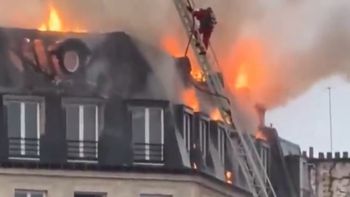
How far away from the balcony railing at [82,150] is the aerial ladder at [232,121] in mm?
5718

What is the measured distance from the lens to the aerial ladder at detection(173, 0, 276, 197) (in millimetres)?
75438

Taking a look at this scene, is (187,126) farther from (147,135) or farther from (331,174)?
(331,174)

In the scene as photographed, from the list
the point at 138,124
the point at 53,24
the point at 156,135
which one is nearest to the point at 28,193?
the point at 138,124

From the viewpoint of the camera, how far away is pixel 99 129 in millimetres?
74562

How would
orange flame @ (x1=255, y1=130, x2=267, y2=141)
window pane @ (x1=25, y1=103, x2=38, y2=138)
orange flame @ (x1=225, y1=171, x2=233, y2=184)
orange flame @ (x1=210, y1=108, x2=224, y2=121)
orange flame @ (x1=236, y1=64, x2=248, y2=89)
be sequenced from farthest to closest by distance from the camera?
orange flame @ (x1=255, y1=130, x2=267, y2=141) < orange flame @ (x1=236, y1=64, x2=248, y2=89) < orange flame @ (x1=225, y1=171, x2=233, y2=184) < orange flame @ (x1=210, y1=108, x2=224, y2=121) < window pane @ (x1=25, y1=103, x2=38, y2=138)

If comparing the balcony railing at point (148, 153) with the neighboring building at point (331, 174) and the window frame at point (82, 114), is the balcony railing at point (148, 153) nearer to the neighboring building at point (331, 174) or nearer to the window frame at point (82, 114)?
the window frame at point (82, 114)

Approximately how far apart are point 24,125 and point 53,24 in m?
5.16

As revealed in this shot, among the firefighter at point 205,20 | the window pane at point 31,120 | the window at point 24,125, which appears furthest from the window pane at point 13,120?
the firefighter at point 205,20

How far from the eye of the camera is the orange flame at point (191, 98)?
76938mm

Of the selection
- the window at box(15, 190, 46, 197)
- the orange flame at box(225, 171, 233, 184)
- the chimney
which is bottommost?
the window at box(15, 190, 46, 197)

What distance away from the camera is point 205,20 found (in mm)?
74125

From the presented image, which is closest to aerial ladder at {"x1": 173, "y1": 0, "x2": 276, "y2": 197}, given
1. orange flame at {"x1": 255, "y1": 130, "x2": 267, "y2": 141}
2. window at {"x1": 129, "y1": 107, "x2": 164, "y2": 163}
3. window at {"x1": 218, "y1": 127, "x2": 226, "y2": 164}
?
window at {"x1": 218, "y1": 127, "x2": 226, "y2": 164}

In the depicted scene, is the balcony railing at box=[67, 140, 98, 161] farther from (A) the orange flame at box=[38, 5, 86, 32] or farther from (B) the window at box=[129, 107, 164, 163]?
(A) the orange flame at box=[38, 5, 86, 32]

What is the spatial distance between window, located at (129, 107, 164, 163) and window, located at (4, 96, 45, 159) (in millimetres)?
3850
